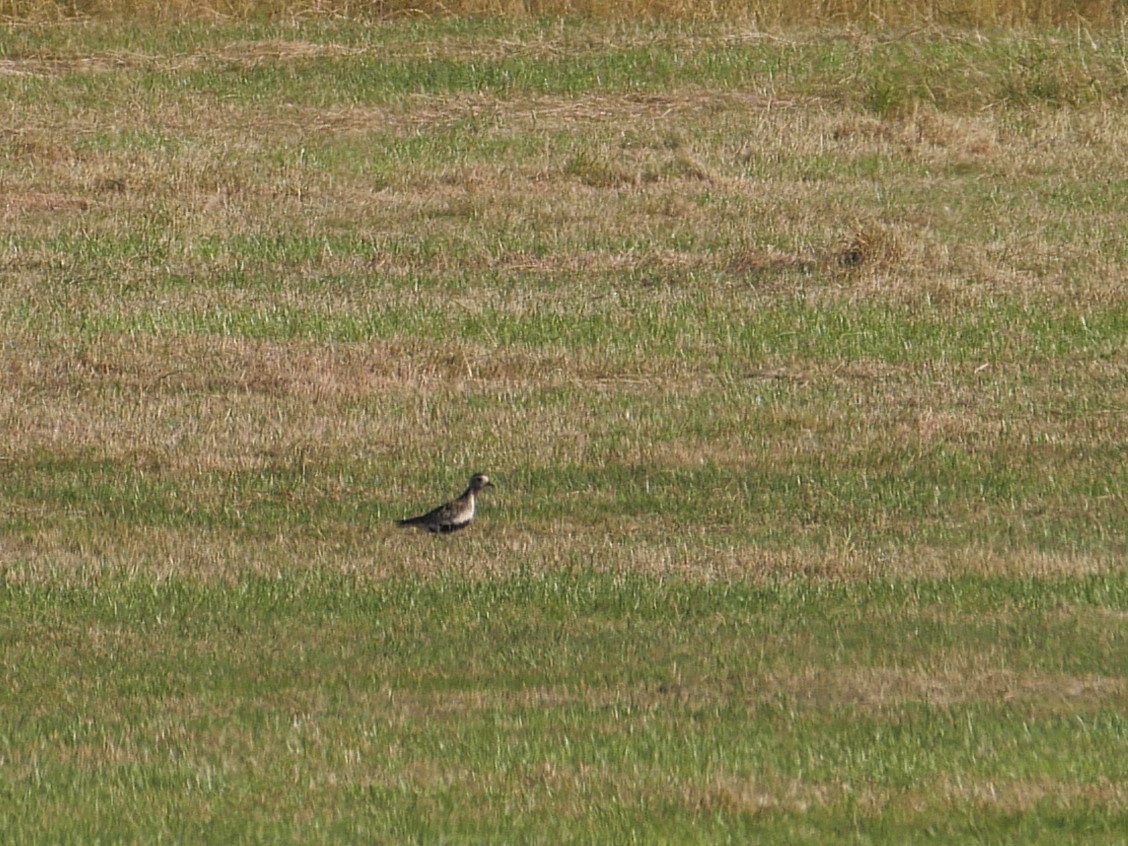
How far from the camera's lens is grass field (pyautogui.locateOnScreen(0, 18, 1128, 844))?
275 inches

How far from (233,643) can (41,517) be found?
8.61 feet

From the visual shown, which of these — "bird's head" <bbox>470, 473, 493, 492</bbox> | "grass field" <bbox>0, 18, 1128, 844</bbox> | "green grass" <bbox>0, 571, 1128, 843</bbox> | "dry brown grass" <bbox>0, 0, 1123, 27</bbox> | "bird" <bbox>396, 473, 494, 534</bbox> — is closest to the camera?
"green grass" <bbox>0, 571, 1128, 843</bbox>

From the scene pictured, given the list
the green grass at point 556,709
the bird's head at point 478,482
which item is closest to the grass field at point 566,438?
the green grass at point 556,709

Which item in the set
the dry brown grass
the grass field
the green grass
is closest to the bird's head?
the grass field

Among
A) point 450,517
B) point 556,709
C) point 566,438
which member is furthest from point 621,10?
point 556,709

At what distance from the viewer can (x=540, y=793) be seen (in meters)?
6.63

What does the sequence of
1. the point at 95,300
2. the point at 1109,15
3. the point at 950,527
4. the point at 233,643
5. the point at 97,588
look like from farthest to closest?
the point at 1109,15
the point at 95,300
the point at 950,527
the point at 97,588
the point at 233,643

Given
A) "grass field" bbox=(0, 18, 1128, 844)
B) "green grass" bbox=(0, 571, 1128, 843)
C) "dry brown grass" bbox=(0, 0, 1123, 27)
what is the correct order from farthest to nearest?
"dry brown grass" bbox=(0, 0, 1123, 27) → "grass field" bbox=(0, 18, 1128, 844) → "green grass" bbox=(0, 571, 1128, 843)

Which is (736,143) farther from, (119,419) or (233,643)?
(233,643)

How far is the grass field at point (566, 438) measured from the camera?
22.9 feet

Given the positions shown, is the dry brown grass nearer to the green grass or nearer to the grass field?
the grass field

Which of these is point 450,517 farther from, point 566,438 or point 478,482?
point 566,438

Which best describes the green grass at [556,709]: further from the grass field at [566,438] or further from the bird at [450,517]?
the bird at [450,517]

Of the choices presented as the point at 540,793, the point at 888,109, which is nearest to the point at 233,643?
the point at 540,793
